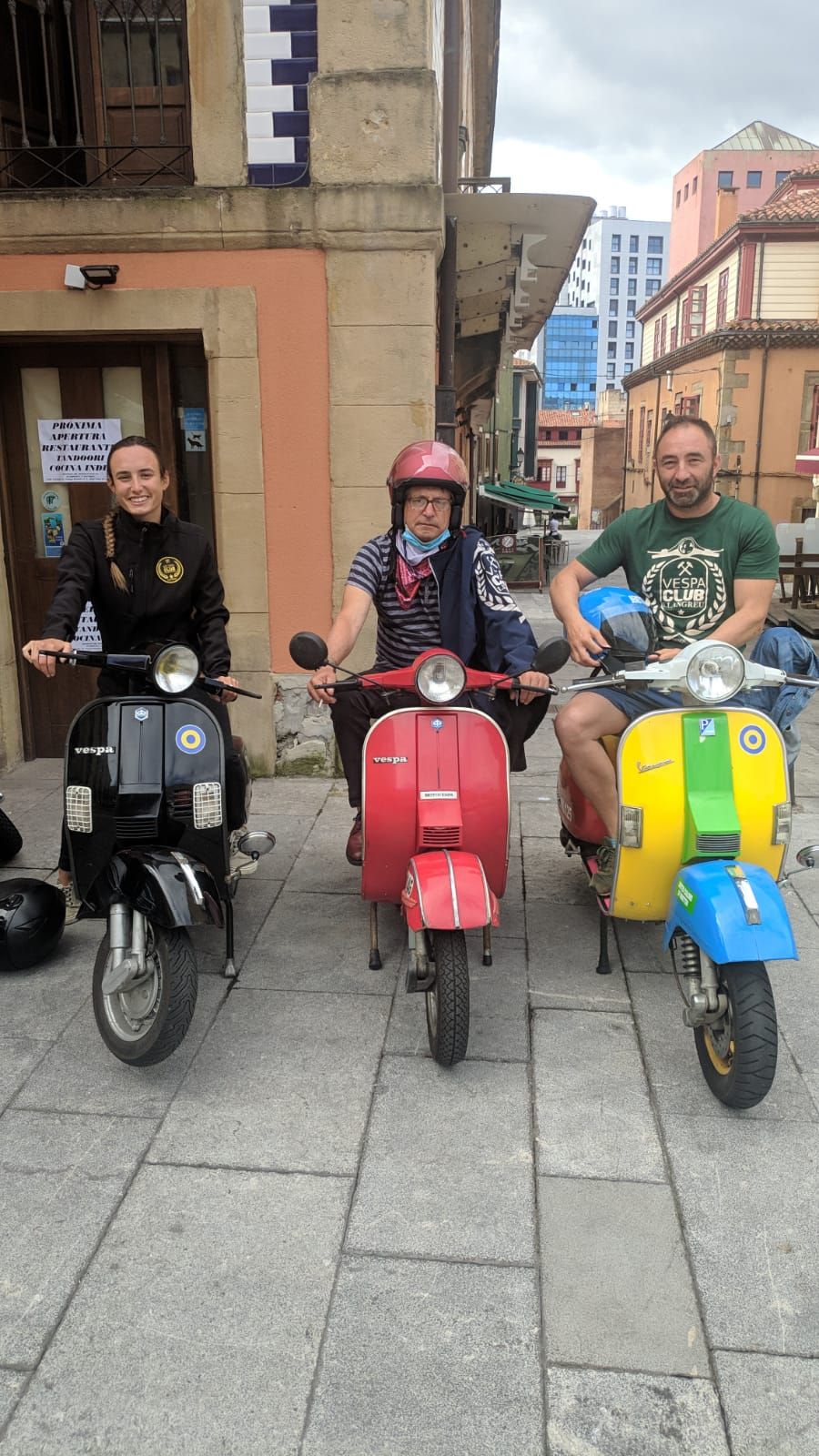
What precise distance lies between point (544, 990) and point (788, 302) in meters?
31.8

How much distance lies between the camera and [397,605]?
3865mm

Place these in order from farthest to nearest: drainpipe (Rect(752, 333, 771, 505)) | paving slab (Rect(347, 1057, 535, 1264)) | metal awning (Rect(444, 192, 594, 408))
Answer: drainpipe (Rect(752, 333, 771, 505)) → metal awning (Rect(444, 192, 594, 408)) → paving slab (Rect(347, 1057, 535, 1264))

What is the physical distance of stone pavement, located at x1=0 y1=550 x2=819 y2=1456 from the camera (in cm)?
195

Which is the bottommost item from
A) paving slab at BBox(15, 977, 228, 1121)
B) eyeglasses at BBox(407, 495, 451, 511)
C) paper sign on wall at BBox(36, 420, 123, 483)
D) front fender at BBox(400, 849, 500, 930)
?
paving slab at BBox(15, 977, 228, 1121)

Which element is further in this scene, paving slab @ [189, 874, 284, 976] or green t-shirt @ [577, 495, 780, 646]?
paving slab @ [189, 874, 284, 976]

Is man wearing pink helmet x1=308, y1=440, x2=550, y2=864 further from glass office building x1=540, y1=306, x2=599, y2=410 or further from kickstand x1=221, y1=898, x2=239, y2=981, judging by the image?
glass office building x1=540, y1=306, x2=599, y2=410

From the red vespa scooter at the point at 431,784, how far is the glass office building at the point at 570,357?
14816cm

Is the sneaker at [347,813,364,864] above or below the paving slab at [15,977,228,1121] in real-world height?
above

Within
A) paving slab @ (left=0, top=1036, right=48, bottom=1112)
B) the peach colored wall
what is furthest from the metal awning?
paving slab @ (left=0, top=1036, right=48, bottom=1112)

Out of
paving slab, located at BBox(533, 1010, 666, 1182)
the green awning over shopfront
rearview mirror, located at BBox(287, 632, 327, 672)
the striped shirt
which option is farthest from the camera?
the green awning over shopfront

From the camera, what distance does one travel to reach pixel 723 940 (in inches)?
106

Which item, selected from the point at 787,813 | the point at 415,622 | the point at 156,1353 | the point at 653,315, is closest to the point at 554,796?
the point at 415,622

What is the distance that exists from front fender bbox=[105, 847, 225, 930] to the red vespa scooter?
0.56 meters

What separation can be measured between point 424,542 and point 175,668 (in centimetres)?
104
